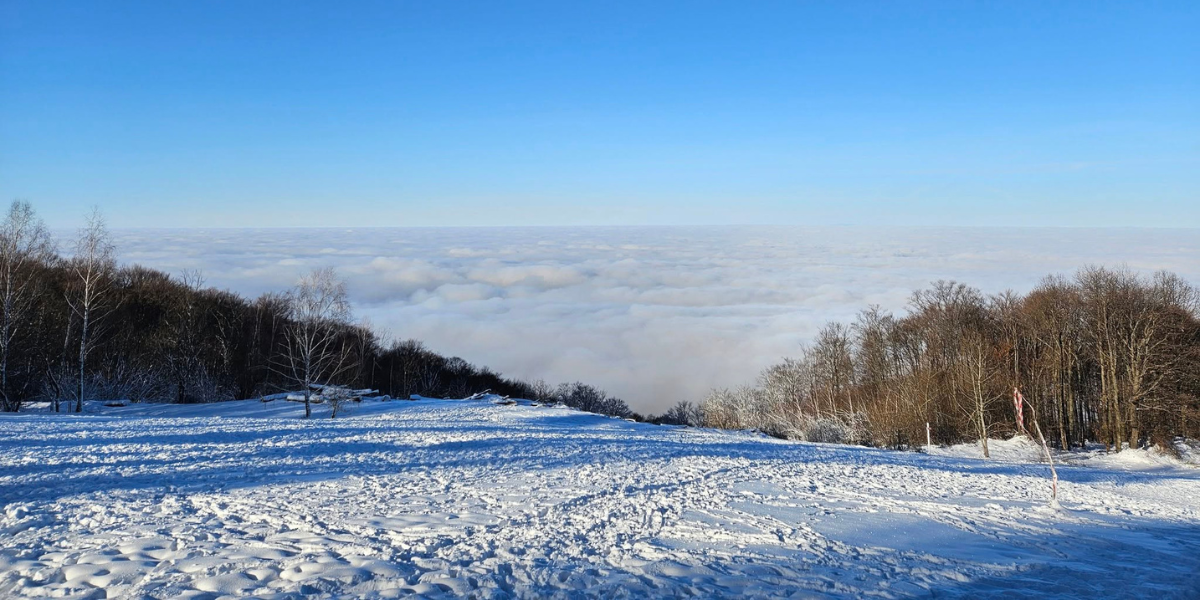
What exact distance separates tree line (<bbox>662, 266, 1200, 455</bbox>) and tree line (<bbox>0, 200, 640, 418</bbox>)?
26.4 metres

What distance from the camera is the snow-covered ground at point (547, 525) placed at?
679 cm

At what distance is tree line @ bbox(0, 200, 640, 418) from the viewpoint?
3133 centimetres

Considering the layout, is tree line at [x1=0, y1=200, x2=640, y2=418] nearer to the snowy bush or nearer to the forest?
the forest

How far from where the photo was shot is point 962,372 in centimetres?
4216

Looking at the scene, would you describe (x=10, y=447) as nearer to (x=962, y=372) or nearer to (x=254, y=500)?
(x=254, y=500)

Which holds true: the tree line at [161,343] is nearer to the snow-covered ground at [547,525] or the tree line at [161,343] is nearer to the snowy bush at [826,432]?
the snow-covered ground at [547,525]

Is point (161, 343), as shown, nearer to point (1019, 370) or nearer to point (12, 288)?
point (12, 288)

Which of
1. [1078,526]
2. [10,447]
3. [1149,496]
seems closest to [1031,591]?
[1078,526]

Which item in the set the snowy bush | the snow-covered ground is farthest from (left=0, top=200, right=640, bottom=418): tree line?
the snowy bush

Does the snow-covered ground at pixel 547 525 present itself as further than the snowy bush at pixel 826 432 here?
No

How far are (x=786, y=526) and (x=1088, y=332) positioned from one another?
39575 mm

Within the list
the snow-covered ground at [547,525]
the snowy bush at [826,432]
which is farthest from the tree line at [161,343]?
the snowy bush at [826,432]

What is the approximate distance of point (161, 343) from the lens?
46.4 m

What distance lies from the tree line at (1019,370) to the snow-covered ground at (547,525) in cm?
2038
